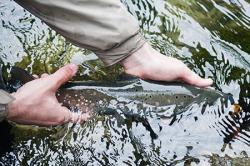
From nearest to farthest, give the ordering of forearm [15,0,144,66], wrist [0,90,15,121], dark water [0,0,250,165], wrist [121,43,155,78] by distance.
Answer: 1. forearm [15,0,144,66]
2. wrist [0,90,15,121]
3. wrist [121,43,155,78]
4. dark water [0,0,250,165]

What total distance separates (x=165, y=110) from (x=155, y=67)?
1.08 feet

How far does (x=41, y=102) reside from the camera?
307 cm

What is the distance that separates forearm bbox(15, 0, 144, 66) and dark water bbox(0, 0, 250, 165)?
1.88 ft

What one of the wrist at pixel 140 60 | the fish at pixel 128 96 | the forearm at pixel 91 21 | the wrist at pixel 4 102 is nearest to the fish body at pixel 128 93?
the fish at pixel 128 96

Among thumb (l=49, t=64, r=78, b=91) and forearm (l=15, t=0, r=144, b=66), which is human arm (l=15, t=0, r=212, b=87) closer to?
forearm (l=15, t=0, r=144, b=66)

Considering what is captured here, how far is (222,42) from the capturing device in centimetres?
396

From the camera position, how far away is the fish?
3.21 metres

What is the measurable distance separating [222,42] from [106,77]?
3.24ft

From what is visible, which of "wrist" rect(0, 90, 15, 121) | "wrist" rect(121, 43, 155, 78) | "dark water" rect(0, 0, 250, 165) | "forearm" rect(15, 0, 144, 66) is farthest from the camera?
"dark water" rect(0, 0, 250, 165)

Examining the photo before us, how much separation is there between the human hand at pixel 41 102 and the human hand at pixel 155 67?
394mm

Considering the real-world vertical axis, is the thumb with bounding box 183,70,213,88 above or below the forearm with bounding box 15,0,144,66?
below

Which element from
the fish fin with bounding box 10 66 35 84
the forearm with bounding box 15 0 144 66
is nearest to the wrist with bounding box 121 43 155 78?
the forearm with bounding box 15 0 144 66

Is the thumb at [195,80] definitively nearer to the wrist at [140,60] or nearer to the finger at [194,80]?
the finger at [194,80]

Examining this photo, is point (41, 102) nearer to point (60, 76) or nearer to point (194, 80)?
point (60, 76)
